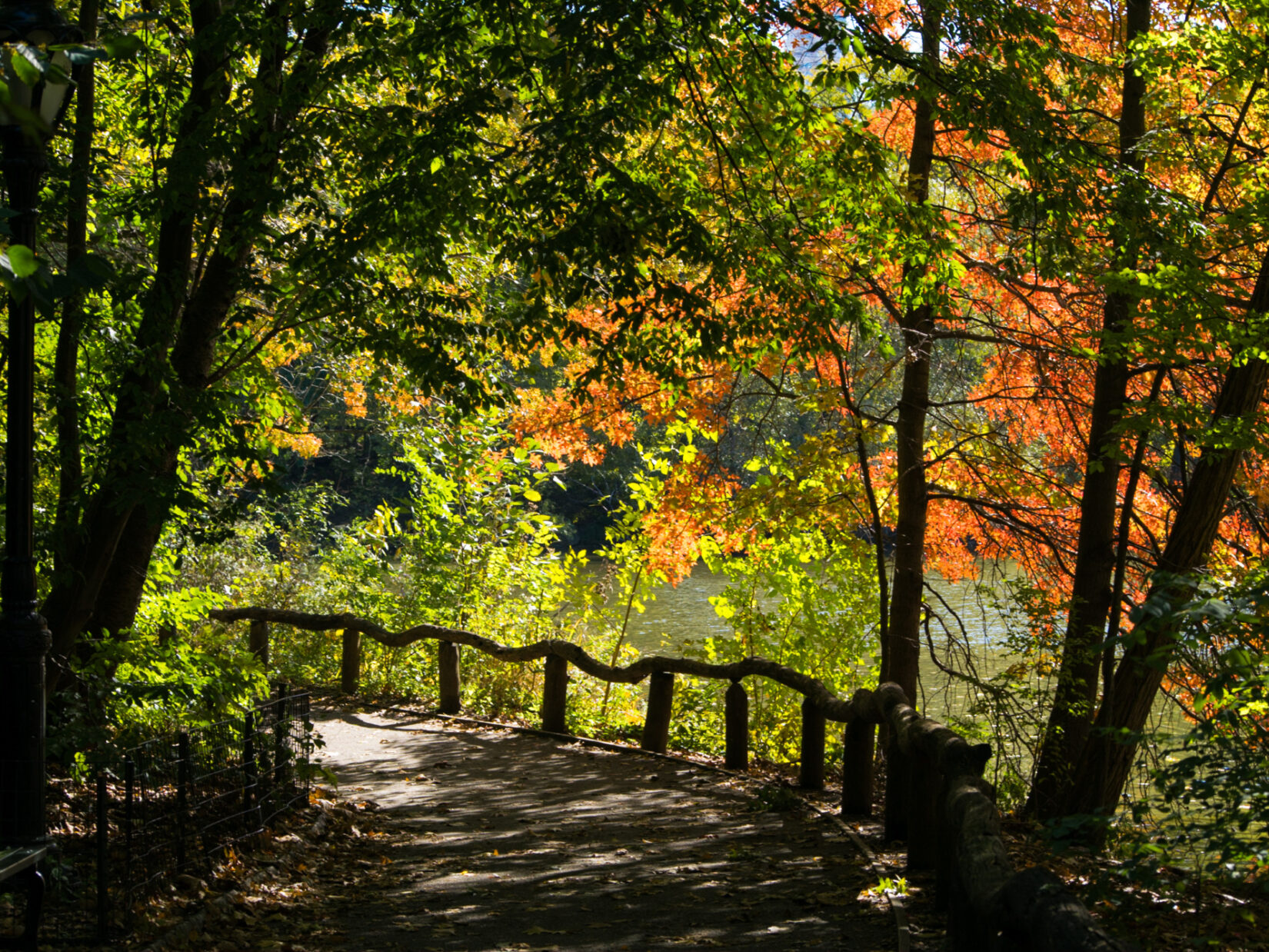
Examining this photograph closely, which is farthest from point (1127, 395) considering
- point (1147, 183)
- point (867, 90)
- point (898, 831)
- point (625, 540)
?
point (625, 540)

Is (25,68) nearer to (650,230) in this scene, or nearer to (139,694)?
(650,230)

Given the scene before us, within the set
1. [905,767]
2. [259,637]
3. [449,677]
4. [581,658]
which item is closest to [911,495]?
[581,658]

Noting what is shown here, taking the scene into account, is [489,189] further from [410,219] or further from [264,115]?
[264,115]

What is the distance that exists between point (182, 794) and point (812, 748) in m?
4.41

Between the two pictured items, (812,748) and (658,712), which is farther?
(658,712)

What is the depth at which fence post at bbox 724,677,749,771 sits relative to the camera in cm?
893

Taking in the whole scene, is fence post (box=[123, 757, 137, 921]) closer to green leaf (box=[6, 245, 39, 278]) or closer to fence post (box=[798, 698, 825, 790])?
green leaf (box=[6, 245, 39, 278])

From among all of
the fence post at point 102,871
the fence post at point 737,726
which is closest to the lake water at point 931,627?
the fence post at point 737,726

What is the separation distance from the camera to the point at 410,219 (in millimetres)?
6273

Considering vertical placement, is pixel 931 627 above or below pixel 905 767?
below

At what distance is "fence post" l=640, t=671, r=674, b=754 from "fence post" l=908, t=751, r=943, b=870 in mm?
4145

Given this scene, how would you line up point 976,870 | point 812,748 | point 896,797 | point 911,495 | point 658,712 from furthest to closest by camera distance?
1. point 658,712
2. point 911,495
3. point 812,748
4. point 896,797
5. point 976,870

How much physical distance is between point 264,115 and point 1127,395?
23.0 ft

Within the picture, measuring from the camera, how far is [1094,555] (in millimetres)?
8453
